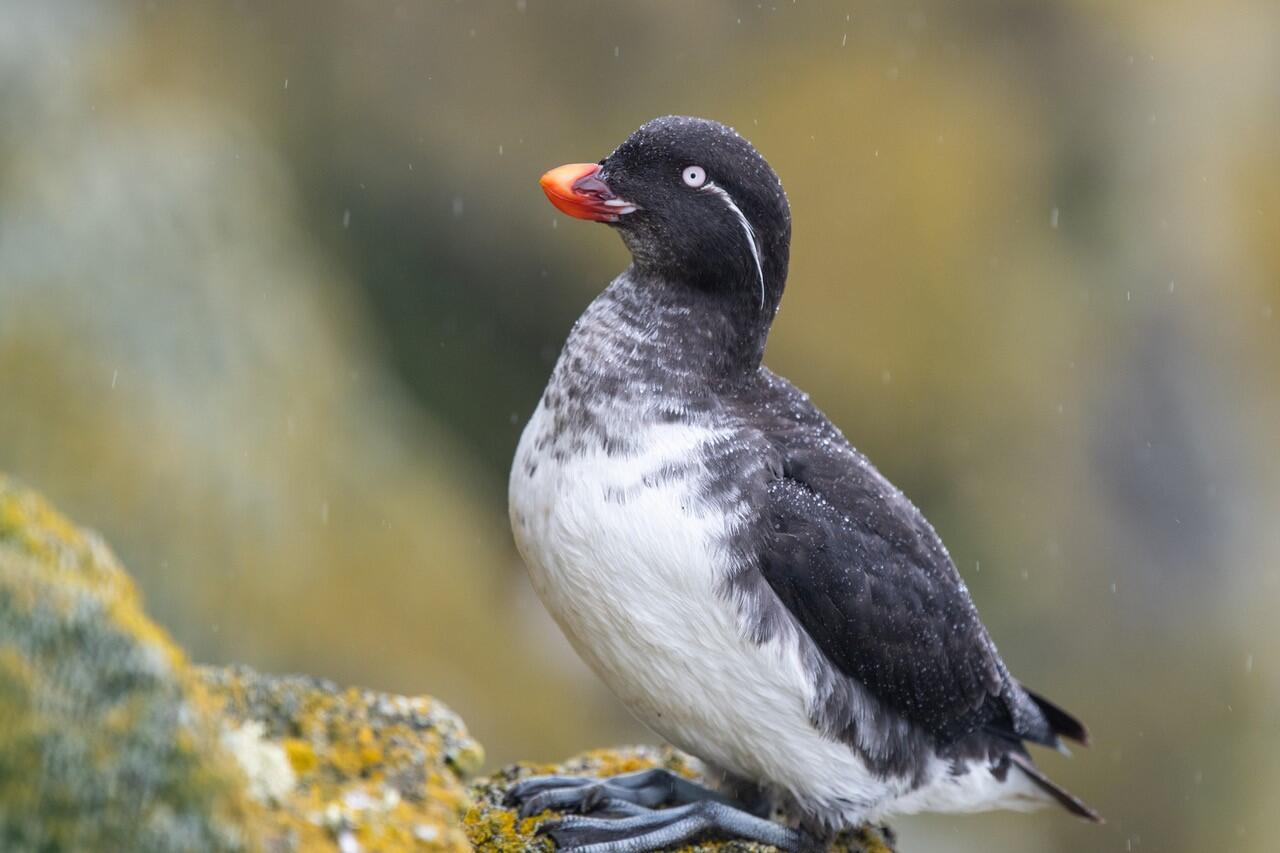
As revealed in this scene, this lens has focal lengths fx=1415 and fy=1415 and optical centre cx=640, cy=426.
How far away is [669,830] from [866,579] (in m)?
0.86

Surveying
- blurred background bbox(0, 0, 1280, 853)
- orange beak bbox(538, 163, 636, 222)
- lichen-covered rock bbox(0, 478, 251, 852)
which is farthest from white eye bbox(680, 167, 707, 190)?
blurred background bbox(0, 0, 1280, 853)

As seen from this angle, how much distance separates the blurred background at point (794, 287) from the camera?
8.52 meters

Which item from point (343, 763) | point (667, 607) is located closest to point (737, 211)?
point (667, 607)

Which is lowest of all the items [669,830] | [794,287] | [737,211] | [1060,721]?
[669,830]

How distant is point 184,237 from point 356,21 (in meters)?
2.69

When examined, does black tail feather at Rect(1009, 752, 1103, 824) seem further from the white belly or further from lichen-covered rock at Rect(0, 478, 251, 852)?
lichen-covered rock at Rect(0, 478, 251, 852)

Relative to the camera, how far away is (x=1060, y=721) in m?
4.57

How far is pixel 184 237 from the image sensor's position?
8.73 meters

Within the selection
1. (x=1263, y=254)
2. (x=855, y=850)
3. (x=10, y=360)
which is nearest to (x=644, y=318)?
(x=855, y=850)

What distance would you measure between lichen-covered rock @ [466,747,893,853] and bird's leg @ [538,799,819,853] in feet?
0.11

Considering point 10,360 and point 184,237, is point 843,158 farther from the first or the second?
point 10,360

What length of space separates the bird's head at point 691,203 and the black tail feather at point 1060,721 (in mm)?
1624

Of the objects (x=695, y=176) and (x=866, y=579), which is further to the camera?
(x=695, y=176)

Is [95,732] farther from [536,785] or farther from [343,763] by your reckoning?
[536,785]
